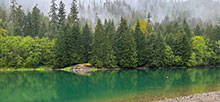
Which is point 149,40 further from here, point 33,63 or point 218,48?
point 33,63

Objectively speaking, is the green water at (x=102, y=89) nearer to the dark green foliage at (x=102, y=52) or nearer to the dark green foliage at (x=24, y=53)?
the dark green foliage at (x=102, y=52)

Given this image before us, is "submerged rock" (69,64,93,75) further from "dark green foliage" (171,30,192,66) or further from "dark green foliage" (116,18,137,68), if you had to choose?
"dark green foliage" (171,30,192,66)

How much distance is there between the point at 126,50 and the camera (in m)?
56.5

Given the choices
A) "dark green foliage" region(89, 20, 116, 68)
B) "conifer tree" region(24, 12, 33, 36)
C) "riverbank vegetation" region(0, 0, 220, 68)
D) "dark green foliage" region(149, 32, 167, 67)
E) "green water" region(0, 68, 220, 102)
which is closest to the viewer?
"green water" region(0, 68, 220, 102)

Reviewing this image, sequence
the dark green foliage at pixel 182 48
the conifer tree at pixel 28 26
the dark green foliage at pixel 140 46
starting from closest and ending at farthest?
1. the dark green foliage at pixel 140 46
2. the dark green foliage at pixel 182 48
3. the conifer tree at pixel 28 26

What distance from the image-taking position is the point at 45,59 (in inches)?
2356

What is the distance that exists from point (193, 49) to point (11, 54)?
5733cm

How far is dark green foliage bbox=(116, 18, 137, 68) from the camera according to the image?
186ft

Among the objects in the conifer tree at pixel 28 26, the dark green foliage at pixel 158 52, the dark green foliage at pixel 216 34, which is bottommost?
the dark green foliage at pixel 158 52

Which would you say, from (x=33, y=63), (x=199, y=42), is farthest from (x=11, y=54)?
(x=199, y=42)

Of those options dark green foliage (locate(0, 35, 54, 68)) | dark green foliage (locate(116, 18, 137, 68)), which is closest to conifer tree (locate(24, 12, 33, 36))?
dark green foliage (locate(0, 35, 54, 68))

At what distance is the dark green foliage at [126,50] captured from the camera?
2229 inches

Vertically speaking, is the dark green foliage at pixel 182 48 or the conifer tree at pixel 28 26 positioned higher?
the conifer tree at pixel 28 26

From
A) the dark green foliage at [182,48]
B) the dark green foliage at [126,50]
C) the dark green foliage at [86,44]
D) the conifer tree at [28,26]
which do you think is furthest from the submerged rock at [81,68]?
the dark green foliage at [182,48]
